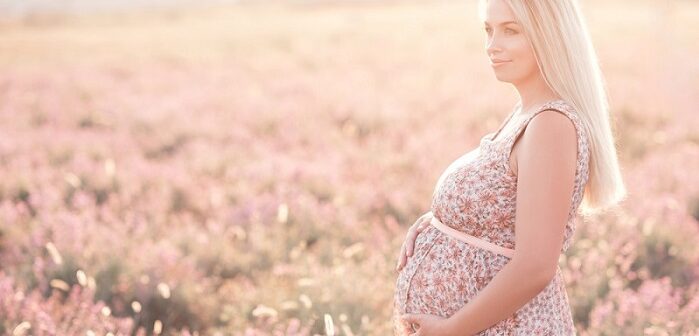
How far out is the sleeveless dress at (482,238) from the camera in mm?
2080

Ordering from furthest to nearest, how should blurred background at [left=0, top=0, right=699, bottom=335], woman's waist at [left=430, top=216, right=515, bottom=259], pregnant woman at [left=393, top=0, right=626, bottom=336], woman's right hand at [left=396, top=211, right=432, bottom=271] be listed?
blurred background at [left=0, top=0, right=699, bottom=335] → woman's right hand at [left=396, top=211, right=432, bottom=271] → woman's waist at [left=430, top=216, right=515, bottom=259] → pregnant woman at [left=393, top=0, right=626, bottom=336]

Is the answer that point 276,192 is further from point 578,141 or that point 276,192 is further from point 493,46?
point 578,141

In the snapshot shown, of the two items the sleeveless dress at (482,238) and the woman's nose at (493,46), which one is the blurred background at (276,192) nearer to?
the sleeveless dress at (482,238)

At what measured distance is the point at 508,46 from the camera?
6.72ft

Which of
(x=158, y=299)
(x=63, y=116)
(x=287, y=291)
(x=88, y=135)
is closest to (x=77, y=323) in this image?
(x=158, y=299)

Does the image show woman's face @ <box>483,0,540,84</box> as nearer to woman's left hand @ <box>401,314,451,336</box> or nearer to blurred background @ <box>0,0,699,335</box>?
woman's left hand @ <box>401,314,451,336</box>

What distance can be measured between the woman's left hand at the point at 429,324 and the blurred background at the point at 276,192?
0.59 meters

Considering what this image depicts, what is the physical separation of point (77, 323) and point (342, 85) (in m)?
9.36

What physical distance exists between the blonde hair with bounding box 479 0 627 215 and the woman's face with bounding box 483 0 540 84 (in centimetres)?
3

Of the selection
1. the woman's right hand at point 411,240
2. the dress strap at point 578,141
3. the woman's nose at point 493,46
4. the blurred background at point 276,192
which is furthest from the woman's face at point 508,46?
the blurred background at point 276,192

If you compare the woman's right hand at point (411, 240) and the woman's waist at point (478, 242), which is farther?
the woman's right hand at point (411, 240)

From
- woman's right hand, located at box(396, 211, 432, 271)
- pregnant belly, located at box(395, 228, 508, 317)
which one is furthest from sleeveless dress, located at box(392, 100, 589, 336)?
woman's right hand, located at box(396, 211, 432, 271)

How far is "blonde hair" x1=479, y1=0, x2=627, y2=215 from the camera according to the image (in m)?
1.97

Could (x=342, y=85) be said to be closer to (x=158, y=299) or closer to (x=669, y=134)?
(x=669, y=134)
